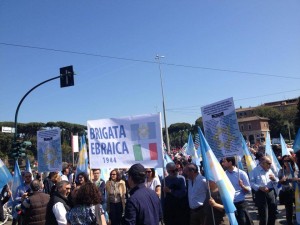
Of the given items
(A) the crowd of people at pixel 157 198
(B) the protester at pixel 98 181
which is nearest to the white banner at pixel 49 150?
(A) the crowd of people at pixel 157 198

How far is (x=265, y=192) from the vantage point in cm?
638

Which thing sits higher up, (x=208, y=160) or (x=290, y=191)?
(x=208, y=160)

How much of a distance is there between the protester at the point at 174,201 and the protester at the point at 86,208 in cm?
211

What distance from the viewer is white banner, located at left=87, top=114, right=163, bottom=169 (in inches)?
223

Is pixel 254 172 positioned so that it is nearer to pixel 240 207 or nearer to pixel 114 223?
pixel 240 207

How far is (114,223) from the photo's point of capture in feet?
25.1

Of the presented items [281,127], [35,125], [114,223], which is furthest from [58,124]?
[114,223]

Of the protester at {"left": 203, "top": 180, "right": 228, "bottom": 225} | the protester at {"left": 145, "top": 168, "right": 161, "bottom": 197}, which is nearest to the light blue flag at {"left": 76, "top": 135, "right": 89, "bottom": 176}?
the protester at {"left": 145, "top": 168, "right": 161, "bottom": 197}

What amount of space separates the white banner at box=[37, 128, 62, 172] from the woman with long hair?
166cm

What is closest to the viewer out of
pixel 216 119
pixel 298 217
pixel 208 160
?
pixel 208 160

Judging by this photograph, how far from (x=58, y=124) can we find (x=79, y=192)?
8865cm

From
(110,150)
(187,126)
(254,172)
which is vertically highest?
(187,126)

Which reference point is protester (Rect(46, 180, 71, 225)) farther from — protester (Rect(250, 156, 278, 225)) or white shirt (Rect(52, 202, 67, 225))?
protester (Rect(250, 156, 278, 225))

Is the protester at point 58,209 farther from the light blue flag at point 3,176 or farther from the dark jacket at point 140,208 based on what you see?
the light blue flag at point 3,176
